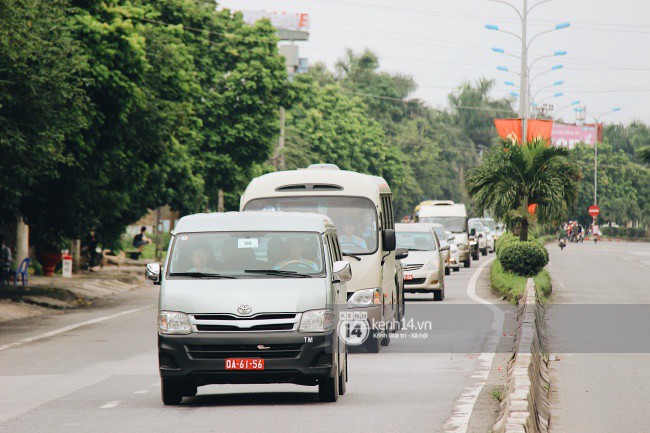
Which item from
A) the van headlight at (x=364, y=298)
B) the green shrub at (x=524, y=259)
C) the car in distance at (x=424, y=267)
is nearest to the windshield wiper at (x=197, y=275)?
the van headlight at (x=364, y=298)

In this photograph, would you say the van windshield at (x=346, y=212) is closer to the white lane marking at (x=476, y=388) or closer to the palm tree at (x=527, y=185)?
the white lane marking at (x=476, y=388)

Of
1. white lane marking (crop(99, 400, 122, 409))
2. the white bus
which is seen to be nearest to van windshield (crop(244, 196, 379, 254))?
the white bus

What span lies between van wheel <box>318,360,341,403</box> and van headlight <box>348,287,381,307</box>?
5049 millimetres

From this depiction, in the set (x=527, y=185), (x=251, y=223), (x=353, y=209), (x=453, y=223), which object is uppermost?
(x=527, y=185)

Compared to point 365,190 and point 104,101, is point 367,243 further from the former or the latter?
point 104,101

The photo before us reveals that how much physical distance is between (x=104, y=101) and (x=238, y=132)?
27487 mm

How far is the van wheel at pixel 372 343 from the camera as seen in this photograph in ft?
59.0

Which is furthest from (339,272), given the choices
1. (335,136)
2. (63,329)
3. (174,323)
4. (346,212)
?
(335,136)

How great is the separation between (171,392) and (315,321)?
158cm

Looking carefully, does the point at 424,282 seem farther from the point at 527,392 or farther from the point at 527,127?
the point at 527,392

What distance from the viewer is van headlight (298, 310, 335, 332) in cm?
1190

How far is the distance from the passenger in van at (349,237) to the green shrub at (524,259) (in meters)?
14.1

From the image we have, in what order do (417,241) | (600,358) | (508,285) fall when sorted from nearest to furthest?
(600,358) < (508,285) < (417,241)

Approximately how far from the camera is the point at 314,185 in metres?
19.3
